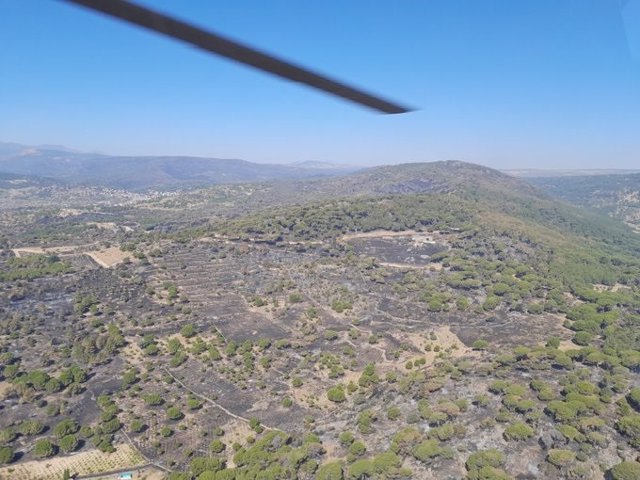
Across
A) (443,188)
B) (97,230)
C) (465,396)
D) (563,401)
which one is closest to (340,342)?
(465,396)

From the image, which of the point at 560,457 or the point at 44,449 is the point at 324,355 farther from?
the point at 44,449

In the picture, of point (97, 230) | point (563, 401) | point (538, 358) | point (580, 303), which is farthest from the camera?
point (97, 230)

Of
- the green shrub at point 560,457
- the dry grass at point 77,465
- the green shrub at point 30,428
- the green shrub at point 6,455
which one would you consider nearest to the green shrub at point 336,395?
the dry grass at point 77,465

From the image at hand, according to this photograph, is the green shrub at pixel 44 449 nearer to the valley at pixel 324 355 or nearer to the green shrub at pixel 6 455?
the valley at pixel 324 355

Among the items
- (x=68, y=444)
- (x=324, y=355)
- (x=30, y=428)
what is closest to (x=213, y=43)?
(x=68, y=444)

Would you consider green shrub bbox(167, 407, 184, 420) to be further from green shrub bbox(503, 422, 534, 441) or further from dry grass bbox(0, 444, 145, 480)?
green shrub bbox(503, 422, 534, 441)

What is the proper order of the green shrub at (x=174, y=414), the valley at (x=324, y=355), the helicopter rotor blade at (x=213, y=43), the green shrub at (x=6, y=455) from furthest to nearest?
the green shrub at (x=174, y=414) → the green shrub at (x=6, y=455) → the valley at (x=324, y=355) → the helicopter rotor blade at (x=213, y=43)

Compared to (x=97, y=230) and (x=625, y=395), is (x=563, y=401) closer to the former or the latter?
(x=625, y=395)

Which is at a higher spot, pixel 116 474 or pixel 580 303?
pixel 580 303
